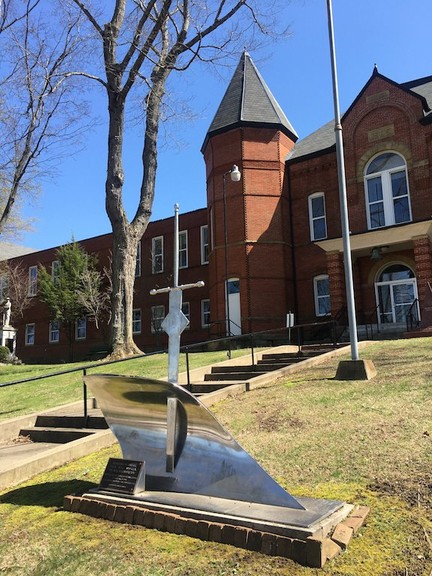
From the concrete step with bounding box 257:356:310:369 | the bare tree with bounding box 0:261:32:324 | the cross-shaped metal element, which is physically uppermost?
the bare tree with bounding box 0:261:32:324

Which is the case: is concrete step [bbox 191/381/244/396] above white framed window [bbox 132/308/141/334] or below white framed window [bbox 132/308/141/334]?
below

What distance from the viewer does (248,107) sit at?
26.9 meters

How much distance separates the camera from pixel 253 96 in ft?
91.0

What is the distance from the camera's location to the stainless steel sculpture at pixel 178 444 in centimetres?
424

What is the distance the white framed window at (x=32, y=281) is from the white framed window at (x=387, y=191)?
1176 inches

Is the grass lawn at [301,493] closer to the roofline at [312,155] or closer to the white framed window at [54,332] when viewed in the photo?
the roofline at [312,155]

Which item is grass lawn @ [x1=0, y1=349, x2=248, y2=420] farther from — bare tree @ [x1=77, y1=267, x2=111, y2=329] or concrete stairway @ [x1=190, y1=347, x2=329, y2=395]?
bare tree @ [x1=77, y1=267, x2=111, y2=329]

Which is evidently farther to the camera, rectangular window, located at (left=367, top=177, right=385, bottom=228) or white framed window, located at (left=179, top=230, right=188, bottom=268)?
white framed window, located at (left=179, top=230, right=188, bottom=268)

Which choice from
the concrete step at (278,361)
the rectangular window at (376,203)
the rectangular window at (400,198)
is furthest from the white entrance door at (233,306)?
the concrete step at (278,361)

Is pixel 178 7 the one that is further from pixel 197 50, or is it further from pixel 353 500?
pixel 353 500

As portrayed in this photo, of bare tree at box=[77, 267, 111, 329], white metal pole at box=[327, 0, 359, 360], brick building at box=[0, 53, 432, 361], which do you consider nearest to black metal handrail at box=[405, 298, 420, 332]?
brick building at box=[0, 53, 432, 361]

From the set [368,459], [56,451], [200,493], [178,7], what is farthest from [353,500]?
[178,7]

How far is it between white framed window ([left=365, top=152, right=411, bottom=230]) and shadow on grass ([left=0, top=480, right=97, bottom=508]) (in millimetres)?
20269

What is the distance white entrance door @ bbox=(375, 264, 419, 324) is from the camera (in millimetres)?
22547
